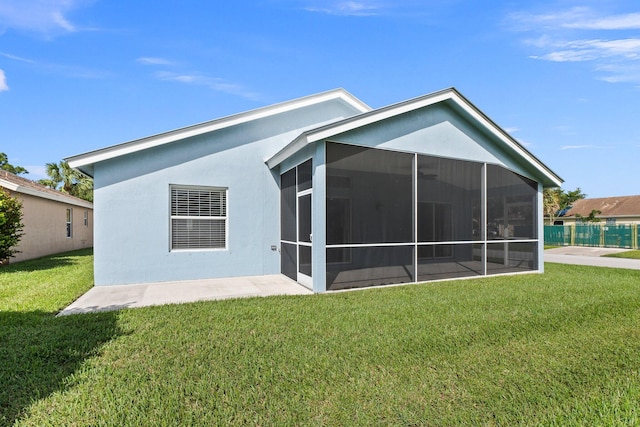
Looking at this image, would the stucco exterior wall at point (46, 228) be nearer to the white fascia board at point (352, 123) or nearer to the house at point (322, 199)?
the house at point (322, 199)

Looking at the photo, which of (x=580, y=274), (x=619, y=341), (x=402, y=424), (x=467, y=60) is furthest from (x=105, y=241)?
(x=580, y=274)

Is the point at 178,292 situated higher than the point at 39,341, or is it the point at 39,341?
the point at 39,341

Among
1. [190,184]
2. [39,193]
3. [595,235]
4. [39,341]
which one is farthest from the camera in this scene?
[595,235]

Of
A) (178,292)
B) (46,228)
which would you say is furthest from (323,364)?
(46,228)

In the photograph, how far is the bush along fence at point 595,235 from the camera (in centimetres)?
2102

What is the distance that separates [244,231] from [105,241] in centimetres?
345

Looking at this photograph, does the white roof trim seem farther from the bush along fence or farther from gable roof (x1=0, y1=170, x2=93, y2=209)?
the bush along fence

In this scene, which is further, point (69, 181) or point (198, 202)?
point (69, 181)

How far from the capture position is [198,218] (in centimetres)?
897

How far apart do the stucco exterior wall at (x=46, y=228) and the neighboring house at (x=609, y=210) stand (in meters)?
43.2

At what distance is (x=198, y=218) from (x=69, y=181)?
27021mm

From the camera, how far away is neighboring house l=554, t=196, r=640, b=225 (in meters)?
33.3

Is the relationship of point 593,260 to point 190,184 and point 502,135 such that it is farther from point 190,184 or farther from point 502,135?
point 190,184

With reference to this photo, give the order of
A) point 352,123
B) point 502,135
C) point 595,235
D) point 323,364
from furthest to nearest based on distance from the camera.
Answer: point 595,235
point 502,135
point 352,123
point 323,364
